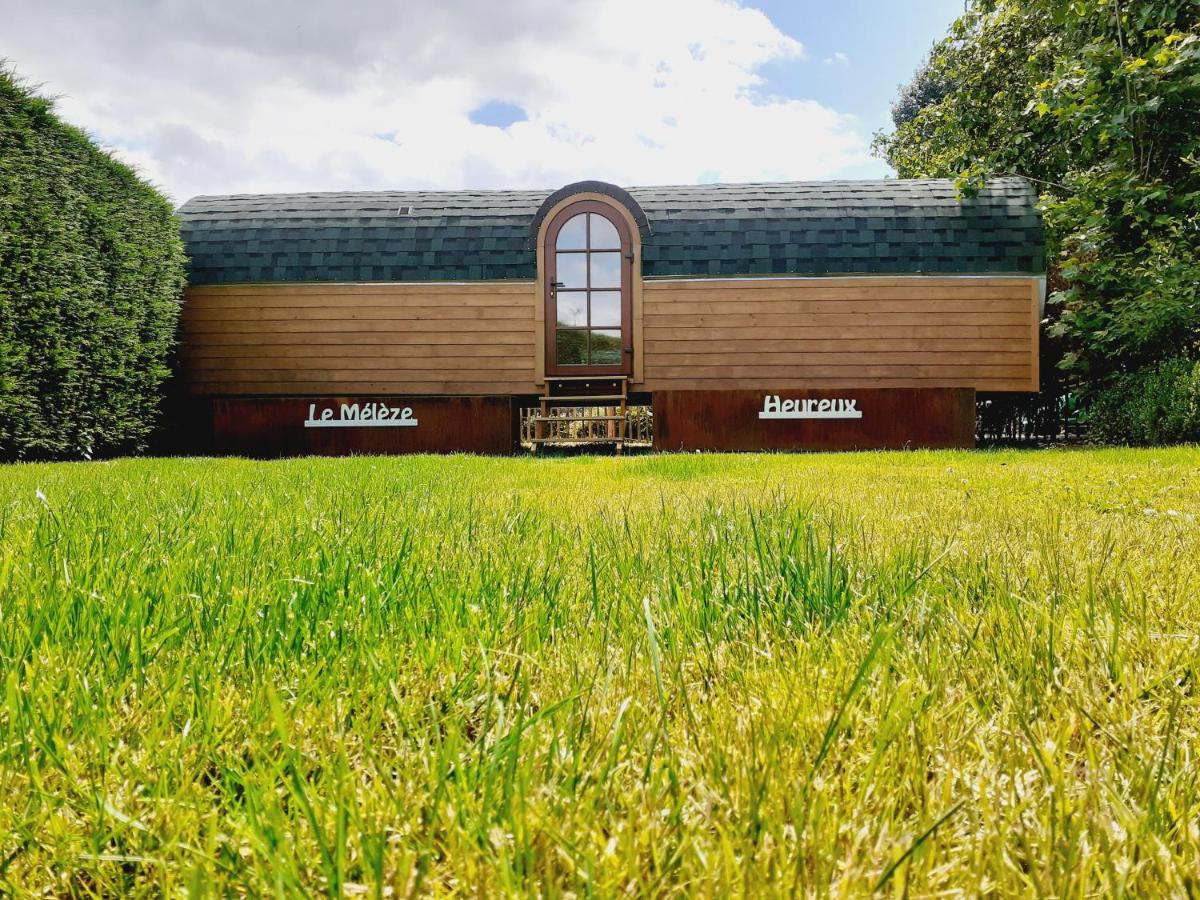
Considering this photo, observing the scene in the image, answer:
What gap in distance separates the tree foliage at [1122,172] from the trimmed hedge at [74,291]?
34.6 feet

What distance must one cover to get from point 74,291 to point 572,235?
5.72 m

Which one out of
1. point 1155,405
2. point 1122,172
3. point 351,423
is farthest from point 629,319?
point 1122,172

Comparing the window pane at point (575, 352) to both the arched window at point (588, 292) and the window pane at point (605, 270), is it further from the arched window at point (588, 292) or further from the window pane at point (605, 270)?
the window pane at point (605, 270)

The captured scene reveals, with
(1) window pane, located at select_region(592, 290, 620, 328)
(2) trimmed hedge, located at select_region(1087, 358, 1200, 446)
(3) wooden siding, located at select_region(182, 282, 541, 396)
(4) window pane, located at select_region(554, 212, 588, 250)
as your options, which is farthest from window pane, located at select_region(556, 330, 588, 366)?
(2) trimmed hedge, located at select_region(1087, 358, 1200, 446)

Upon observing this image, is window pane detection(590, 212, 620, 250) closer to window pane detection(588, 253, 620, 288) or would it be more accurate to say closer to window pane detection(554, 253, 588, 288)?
window pane detection(588, 253, 620, 288)

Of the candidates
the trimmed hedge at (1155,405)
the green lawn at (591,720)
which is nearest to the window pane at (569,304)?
the trimmed hedge at (1155,405)

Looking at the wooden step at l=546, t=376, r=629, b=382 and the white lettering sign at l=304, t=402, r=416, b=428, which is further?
the white lettering sign at l=304, t=402, r=416, b=428

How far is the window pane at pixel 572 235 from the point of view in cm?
971

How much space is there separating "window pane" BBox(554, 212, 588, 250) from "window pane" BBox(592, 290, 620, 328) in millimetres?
687

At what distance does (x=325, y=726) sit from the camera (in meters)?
0.91

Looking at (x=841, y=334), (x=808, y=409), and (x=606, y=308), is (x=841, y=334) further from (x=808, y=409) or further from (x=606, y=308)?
(x=606, y=308)

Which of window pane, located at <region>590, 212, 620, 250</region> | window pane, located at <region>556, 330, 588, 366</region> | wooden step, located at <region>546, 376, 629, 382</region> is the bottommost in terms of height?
wooden step, located at <region>546, 376, 629, 382</region>

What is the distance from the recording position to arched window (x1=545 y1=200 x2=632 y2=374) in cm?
970

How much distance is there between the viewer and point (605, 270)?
974 centimetres
